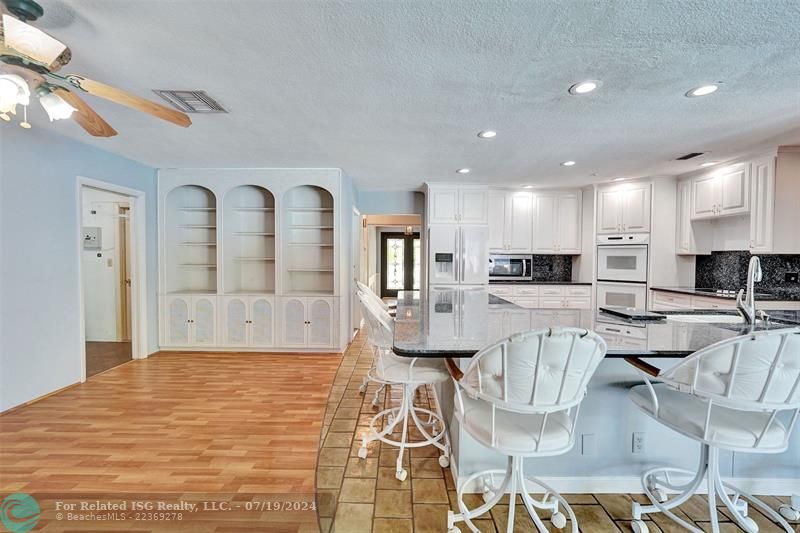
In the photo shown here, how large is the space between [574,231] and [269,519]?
5.44 meters

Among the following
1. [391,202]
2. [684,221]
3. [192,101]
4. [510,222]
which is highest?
[192,101]

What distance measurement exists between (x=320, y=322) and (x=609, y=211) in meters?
4.31

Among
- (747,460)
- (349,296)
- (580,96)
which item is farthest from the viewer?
(349,296)

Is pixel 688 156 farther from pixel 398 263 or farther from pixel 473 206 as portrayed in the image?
pixel 398 263

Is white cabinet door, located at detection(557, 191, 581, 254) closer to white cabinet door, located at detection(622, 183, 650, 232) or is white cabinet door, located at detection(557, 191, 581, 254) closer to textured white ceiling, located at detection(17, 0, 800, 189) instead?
white cabinet door, located at detection(622, 183, 650, 232)

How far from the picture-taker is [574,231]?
5562 millimetres

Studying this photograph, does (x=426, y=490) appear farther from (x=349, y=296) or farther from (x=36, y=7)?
(x=349, y=296)

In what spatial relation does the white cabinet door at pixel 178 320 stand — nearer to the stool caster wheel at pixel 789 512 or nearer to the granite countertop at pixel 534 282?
the granite countertop at pixel 534 282

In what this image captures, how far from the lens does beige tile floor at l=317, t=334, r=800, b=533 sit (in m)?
1.63

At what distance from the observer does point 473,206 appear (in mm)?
5227

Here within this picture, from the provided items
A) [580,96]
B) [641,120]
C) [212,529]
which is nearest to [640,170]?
[641,120]

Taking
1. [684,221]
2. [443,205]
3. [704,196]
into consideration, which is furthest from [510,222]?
[704,196]

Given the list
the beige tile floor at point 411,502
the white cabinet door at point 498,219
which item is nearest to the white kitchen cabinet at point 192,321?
the beige tile floor at point 411,502

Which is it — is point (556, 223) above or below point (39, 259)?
above
